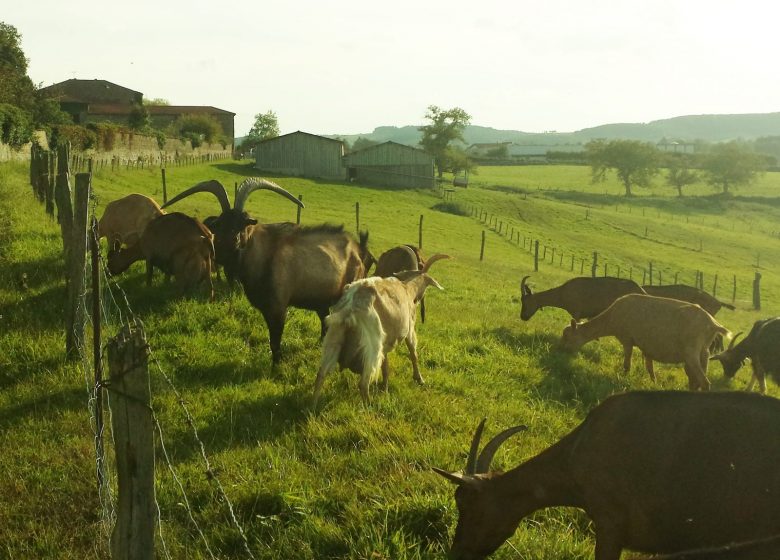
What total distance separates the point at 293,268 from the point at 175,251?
115 inches

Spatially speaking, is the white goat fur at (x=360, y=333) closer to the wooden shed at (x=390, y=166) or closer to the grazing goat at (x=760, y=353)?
the grazing goat at (x=760, y=353)

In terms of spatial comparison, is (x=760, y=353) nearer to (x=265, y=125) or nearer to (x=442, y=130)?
(x=442, y=130)

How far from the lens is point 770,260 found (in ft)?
153

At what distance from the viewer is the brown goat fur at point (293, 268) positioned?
894cm

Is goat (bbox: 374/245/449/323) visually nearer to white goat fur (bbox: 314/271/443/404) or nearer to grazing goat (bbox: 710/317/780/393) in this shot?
white goat fur (bbox: 314/271/443/404)

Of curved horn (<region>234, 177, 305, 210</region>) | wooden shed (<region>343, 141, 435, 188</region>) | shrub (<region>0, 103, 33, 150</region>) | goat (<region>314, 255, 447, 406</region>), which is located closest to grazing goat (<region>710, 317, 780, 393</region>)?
goat (<region>314, 255, 447, 406</region>)

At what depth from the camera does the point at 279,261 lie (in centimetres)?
915

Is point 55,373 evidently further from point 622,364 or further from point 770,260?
point 770,260

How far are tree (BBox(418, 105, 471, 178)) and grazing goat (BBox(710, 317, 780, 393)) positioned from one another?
7000cm

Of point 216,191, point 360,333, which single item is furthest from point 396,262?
point 360,333

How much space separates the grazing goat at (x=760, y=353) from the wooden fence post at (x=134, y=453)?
35.8 feet

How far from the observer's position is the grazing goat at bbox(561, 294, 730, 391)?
1059 cm

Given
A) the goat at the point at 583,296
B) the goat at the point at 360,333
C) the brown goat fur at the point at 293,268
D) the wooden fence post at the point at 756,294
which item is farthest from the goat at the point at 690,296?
the wooden fence post at the point at 756,294

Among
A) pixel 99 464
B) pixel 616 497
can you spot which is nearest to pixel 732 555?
pixel 616 497
